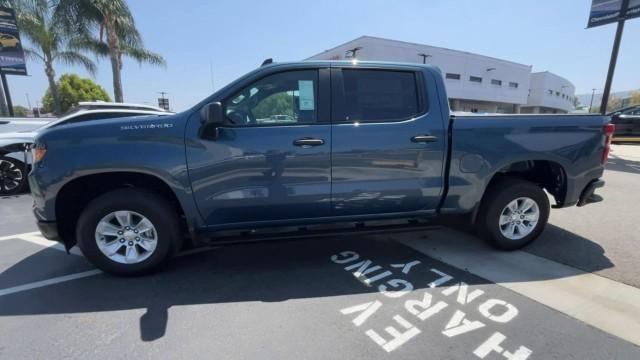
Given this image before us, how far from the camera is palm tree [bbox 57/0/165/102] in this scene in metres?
14.4

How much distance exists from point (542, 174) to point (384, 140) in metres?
2.27

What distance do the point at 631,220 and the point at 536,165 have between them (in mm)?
2272

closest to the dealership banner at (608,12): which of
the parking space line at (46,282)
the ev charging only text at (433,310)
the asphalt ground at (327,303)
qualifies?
the asphalt ground at (327,303)

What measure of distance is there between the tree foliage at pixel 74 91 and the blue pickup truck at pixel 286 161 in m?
44.2

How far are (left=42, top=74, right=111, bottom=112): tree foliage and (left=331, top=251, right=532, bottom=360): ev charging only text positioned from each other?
4594cm

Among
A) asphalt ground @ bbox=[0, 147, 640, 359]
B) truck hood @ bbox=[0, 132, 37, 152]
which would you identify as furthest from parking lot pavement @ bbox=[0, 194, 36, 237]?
truck hood @ bbox=[0, 132, 37, 152]

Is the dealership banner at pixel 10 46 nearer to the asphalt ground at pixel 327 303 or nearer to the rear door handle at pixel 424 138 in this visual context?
the asphalt ground at pixel 327 303

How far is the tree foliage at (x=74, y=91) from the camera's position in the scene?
3888cm

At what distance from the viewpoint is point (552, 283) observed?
119 inches

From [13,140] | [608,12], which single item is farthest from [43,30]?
[608,12]

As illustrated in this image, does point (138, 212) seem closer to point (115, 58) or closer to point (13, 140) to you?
point (13, 140)

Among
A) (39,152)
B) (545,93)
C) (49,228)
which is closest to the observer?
(39,152)

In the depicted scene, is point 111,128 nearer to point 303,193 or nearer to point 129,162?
point 129,162

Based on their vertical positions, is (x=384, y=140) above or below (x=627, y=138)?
above
